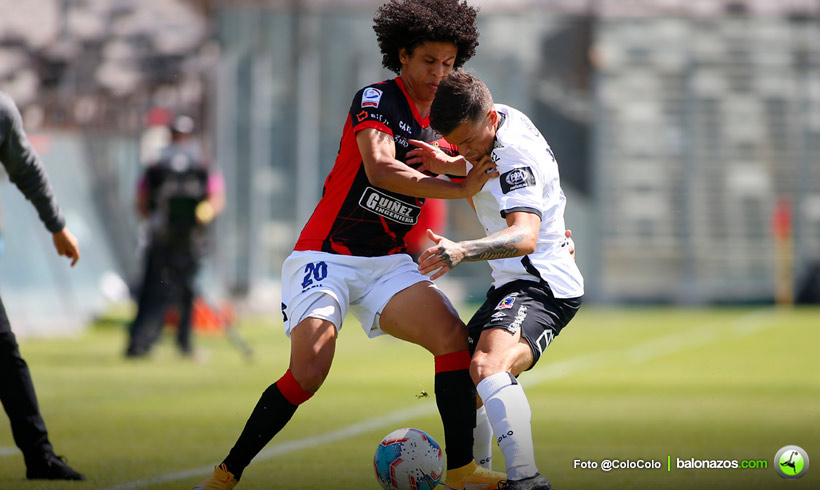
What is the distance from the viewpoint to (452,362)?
5398 mm

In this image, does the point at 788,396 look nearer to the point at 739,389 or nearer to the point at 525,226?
the point at 739,389

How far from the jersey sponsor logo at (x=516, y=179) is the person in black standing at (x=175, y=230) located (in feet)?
27.5

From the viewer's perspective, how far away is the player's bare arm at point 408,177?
524 centimetres

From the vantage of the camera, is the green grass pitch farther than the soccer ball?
Yes

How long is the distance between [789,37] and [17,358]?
27432mm

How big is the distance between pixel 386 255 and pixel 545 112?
24.6 m

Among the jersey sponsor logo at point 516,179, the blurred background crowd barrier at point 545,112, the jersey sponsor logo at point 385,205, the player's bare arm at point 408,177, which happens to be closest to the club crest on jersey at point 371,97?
the player's bare arm at point 408,177

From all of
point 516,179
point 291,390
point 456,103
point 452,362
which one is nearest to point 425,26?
point 456,103

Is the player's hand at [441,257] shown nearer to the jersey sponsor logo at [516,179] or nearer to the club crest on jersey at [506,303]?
the jersey sponsor logo at [516,179]

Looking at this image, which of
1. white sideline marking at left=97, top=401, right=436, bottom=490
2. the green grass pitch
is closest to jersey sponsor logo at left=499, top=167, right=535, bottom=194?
the green grass pitch

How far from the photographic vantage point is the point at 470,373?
5.17 m

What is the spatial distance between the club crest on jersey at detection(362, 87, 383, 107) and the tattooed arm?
0.77 m

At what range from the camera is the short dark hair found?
502 cm

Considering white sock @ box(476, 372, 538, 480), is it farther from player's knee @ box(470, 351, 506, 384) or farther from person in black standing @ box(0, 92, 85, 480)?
person in black standing @ box(0, 92, 85, 480)
